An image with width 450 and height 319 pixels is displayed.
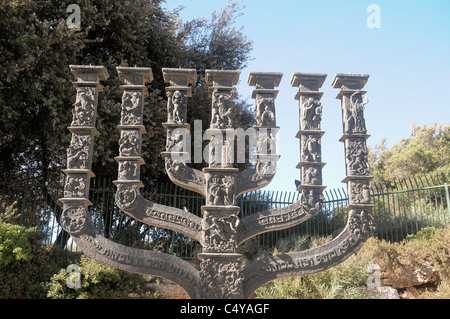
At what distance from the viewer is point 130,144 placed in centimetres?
596

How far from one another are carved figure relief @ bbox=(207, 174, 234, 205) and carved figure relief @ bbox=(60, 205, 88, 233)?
174 centimetres

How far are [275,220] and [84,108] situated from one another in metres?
3.23

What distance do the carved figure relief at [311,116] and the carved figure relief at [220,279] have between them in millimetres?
2253

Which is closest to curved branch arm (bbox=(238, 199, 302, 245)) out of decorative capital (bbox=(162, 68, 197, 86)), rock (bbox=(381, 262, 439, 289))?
decorative capital (bbox=(162, 68, 197, 86))

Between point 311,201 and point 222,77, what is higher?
point 222,77

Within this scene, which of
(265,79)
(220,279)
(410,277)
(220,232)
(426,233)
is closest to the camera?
(220,279)

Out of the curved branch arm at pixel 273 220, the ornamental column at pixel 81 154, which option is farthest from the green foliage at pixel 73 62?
the curved branch arm at pixel 273 220

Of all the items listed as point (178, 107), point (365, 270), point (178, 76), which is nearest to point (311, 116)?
point (178, 107)

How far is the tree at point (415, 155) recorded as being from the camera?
19.2 meters

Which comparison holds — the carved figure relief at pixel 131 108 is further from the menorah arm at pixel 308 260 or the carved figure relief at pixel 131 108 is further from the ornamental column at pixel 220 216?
the menorah arm at pixel 308 260

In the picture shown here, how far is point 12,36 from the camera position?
29.5ft

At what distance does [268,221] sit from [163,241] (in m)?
5.13

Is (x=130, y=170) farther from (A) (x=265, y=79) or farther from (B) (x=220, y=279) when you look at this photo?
(A) (x=265, y=79)
